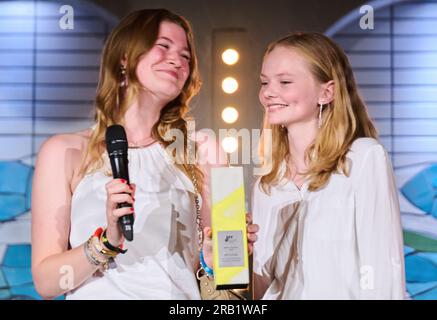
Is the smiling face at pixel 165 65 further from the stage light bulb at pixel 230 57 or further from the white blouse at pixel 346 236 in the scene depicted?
the white blouse at pixel 346 236

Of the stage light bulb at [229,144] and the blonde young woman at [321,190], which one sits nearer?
the blonde young woman at [321,190]

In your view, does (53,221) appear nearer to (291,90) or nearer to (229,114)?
(229,114)

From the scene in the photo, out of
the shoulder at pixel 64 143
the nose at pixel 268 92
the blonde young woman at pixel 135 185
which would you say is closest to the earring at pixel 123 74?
the blonde young woman at pixel 135 185

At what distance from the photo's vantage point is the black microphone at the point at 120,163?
174cm

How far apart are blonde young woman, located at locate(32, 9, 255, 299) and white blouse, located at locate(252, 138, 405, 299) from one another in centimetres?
28

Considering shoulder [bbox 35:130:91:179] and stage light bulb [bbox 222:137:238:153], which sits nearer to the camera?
shoulder [bbox 35:130:91:179]

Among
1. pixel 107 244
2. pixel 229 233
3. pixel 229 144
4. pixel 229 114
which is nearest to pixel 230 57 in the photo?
pixel 229 114

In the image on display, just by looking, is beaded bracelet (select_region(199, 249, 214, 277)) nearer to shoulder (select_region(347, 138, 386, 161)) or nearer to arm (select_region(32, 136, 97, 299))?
arm (select_region(32, 136, 97, 299))

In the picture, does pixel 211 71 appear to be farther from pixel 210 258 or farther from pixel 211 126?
pixel 210 258

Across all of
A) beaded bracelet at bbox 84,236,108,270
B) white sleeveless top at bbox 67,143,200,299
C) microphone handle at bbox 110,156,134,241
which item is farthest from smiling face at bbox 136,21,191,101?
→ beaded bracelet at bbox 84,236,108,270

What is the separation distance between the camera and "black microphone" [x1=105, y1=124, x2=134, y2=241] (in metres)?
1.74

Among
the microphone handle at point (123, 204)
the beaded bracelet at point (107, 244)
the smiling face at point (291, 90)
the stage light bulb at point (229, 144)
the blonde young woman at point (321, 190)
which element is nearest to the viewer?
the microphone handle at point (123, 204)

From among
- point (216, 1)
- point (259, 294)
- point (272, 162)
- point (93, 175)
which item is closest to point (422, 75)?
point (272, 162)

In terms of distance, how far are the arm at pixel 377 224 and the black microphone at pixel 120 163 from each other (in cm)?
72
